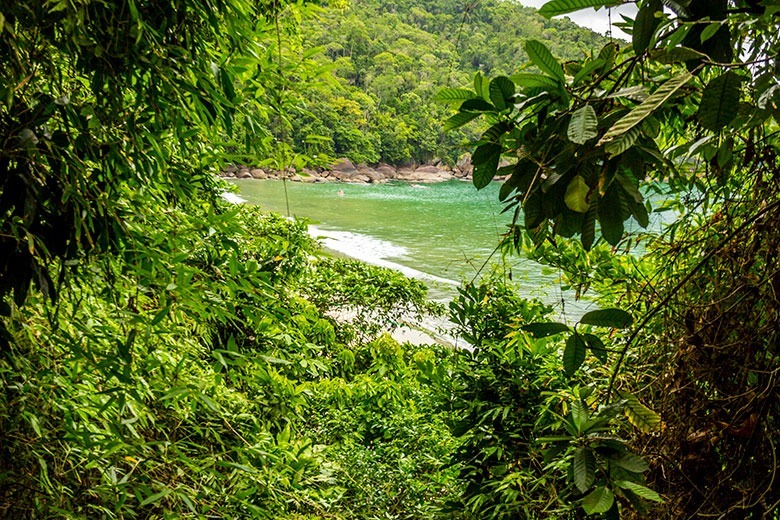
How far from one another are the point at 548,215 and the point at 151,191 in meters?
0.89

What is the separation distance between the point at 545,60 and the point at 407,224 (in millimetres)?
18381

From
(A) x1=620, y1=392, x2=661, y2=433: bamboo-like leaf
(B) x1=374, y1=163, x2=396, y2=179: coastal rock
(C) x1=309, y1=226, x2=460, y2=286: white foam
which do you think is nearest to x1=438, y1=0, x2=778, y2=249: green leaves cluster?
(A) x1=620, y1=392, x2=661, y2=433: bamboo-like leaf

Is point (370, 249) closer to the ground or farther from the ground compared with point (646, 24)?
closer to the ground

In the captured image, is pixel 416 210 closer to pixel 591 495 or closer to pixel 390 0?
pixel 390 0

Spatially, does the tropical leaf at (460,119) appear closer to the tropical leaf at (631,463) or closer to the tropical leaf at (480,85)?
the tropical leaf at (480,85)

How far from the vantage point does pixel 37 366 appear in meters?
1.24

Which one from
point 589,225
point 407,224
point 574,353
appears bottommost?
point 407,224

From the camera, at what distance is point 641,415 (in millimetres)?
826

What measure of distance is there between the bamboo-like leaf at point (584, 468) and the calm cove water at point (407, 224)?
5.43 metres

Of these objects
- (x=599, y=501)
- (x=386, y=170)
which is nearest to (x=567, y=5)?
(x=599, y=501)

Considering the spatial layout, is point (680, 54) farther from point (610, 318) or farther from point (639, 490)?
point (639, 490)

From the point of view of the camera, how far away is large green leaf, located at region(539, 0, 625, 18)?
2.29 ft

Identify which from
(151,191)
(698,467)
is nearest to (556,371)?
(698,467)

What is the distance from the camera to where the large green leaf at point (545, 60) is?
2.44ft
